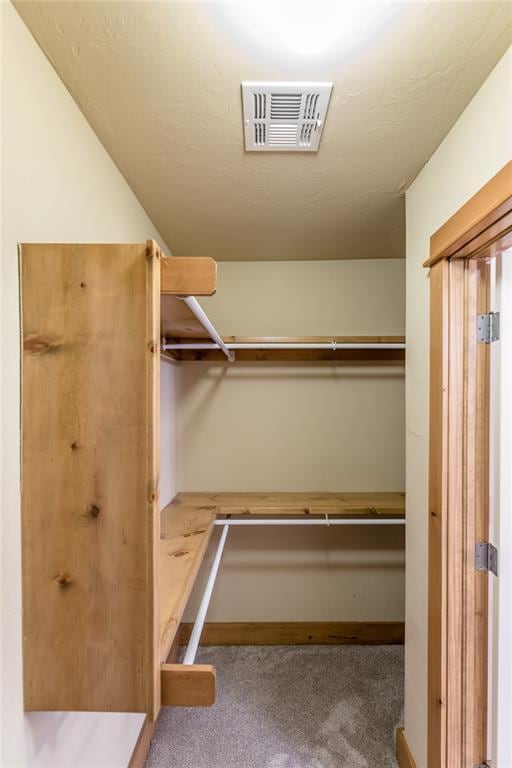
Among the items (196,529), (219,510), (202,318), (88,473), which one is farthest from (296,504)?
(88,473)

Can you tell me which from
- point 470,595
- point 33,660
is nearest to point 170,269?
point 33,660

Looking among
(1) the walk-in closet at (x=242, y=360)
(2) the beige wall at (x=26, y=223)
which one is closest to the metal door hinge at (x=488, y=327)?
(1) the walk-in closet at (x=242, y=360)

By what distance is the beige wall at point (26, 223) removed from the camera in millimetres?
742

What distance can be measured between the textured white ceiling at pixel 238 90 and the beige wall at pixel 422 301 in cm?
7

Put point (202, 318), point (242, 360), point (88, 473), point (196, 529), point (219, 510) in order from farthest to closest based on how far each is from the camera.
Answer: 1. point (242, 360)
2. point (219, 510)
3. point (196, 529)
4. point (202, 318)
5. point (88, 473)

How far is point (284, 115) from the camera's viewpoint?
1.09 m

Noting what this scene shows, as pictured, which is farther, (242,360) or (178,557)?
(242,360)

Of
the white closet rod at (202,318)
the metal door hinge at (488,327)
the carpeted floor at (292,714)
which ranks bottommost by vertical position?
the carpeted floor at (292,714)

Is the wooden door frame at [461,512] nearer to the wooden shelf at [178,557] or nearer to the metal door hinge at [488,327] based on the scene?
the metal door hinge at [488,327]

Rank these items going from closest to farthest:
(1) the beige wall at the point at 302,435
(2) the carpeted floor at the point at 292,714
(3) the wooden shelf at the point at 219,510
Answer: (3) the wooden shelf at the point at 219,510
(2) the carpeted floor at the point at 292,714
(1) the beige wall at the point at 302,435

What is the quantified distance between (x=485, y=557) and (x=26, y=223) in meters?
1.57

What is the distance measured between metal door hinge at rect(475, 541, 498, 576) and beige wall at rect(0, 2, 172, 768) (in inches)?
49.5

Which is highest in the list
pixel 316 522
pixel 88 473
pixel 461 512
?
pixel 88 473

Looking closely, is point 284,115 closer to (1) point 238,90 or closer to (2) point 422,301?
(1) point 238,90
